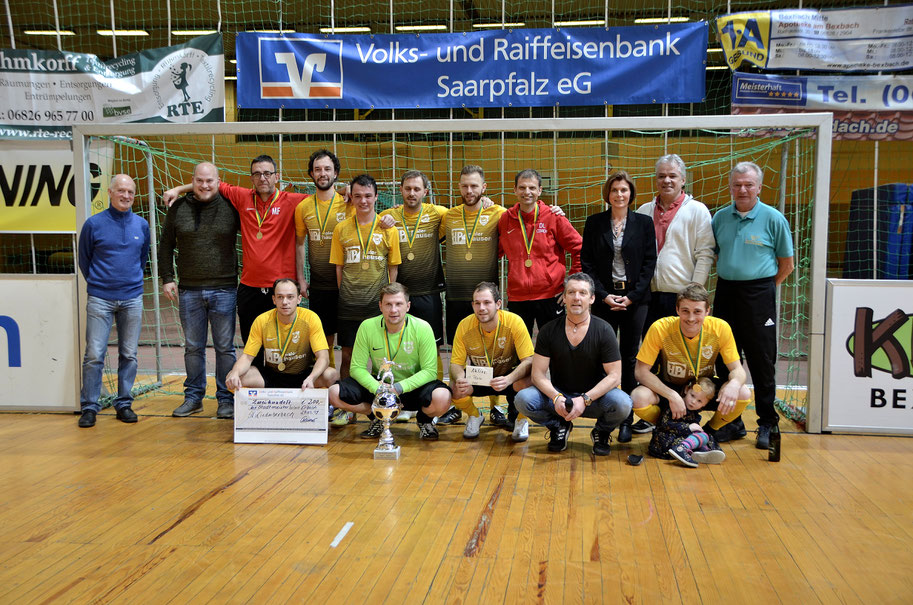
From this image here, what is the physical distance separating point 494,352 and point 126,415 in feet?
9.33

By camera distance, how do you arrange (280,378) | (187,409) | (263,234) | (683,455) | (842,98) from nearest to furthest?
(683,455) < (280,378) < (263,234) < (187,409) < (842,98)

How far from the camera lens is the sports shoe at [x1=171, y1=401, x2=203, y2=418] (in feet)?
17.5

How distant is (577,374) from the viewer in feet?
14.3

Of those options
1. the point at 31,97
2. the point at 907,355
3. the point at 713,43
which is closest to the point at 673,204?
the point at 907,355

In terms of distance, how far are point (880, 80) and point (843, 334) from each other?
401 centimetres

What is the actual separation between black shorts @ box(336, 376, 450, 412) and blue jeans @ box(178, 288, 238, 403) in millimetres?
1226

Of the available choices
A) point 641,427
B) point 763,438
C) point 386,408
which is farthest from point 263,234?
point 763,438

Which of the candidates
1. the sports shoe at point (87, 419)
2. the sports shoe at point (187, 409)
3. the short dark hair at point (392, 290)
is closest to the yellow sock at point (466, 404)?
the short dark hair at point (392, 290)

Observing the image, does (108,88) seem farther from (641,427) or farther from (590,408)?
(641,427)

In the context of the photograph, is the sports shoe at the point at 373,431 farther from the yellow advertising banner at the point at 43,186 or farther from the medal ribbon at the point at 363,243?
the yellow advertising banner at the point at 43,186

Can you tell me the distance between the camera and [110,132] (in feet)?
17.5

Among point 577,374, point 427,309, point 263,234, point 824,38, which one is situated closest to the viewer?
point 577,374

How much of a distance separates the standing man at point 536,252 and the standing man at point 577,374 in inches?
16.2

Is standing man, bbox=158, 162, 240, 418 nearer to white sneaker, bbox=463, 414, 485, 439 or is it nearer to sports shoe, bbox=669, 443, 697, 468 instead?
white sneaker, bbox=463, 414, 485, 439
